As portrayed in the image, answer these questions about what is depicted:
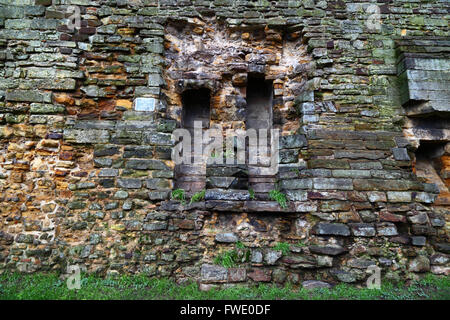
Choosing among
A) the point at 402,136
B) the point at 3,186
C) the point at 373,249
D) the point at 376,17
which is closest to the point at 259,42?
the point at 376,17

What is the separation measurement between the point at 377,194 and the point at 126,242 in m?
3.67

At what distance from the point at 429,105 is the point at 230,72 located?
3.16 meters

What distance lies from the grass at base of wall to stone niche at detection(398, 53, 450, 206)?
1534 millimetres

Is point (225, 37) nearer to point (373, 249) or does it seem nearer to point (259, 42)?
point (259, 42)

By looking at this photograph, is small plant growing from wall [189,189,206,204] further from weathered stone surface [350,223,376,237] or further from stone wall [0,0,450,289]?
weathered stone surface [350,223,376,237]

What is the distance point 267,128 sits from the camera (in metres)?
4.56

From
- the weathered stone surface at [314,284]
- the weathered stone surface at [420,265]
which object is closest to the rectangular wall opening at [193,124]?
the weathered stone surface at [314,284]

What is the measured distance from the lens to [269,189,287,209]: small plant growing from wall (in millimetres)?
3678

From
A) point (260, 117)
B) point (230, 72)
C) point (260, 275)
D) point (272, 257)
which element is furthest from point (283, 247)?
point (230, 72)

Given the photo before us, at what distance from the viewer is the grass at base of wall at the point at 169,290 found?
2979mm

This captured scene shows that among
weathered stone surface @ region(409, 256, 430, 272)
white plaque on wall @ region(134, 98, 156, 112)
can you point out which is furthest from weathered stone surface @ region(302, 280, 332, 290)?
white plaque on wall @ region(134, 98, 156, 112)

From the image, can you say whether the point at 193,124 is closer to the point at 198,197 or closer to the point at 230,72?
the point at 230,72

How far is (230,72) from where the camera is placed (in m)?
4.26

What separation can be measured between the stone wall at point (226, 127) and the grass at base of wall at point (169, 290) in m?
0.15
